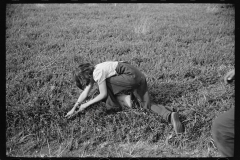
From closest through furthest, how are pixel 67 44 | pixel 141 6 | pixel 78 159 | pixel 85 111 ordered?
pixel 78 159 → pixel 85 111 → pixel 67 44 → pixel 141 6

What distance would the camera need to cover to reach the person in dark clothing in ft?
6.90

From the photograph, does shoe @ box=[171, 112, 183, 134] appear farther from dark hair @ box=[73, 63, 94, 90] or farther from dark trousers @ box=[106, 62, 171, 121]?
dark hair @ box=[73, 63, 94, 90]

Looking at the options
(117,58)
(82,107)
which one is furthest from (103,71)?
(117,58)

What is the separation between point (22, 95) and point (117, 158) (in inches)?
69.1

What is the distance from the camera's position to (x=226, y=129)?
216 centimetres

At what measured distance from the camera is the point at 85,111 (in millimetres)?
2979

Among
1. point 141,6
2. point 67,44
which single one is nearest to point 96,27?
point 67,44

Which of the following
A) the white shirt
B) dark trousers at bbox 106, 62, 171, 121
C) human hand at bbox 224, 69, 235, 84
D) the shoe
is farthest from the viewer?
dark trousers at bbox 106, 62, 171, 121

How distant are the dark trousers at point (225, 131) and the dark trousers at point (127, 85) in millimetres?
898

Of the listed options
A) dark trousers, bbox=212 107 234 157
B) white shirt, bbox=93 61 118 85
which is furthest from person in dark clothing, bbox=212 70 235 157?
white shirt, bbox=93 61 118 85

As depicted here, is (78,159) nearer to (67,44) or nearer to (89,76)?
(89,76)

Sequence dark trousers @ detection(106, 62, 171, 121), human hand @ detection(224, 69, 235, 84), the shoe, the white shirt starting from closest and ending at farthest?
human hand @ detection(224, 69, 235, 84)
the shoe
the white shirt
dark trousers @ detection(106, 62, 171, 121)

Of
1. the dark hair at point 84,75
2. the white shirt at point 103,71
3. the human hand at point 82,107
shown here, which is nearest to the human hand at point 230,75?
the white shirt at point 103,71

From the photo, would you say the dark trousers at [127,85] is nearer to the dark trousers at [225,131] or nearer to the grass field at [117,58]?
the grass field at [117,58]
